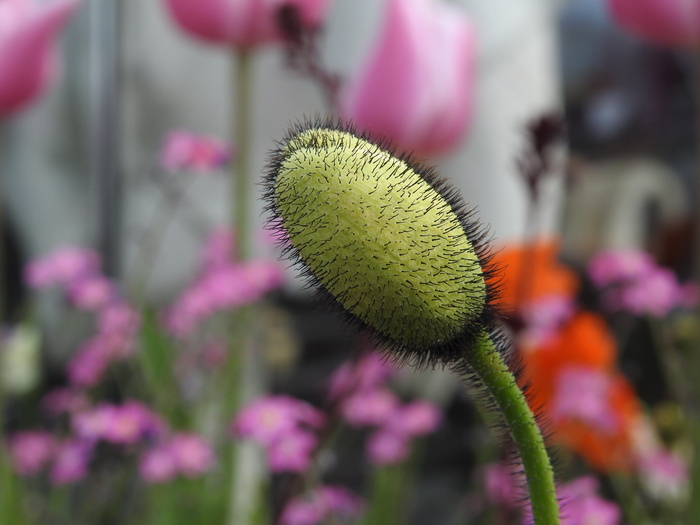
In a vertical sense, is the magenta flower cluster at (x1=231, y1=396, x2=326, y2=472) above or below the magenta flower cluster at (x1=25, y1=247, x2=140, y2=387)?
below

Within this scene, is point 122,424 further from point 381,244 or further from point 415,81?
point 381,244

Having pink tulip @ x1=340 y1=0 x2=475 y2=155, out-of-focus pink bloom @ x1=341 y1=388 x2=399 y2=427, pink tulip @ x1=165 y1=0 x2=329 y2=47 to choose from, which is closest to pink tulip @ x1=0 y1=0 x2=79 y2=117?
pink tulip @ x1=165 y1=0 x2=329 y2=47

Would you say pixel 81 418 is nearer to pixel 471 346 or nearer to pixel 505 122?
pixel 471 346

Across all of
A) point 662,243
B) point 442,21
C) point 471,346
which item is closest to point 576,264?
point 662,243

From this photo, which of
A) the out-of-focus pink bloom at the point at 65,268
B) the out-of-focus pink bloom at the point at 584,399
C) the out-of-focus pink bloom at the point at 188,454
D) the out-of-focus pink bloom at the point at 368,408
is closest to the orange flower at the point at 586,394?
the out-of-focus pink bloom at the point at 584,399

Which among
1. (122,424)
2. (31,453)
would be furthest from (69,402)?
(122,424)

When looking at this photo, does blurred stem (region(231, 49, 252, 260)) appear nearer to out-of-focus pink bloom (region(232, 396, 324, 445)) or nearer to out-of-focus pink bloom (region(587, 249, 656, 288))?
out-of-focus pink bloom (region(232, 396, 324, 445))
